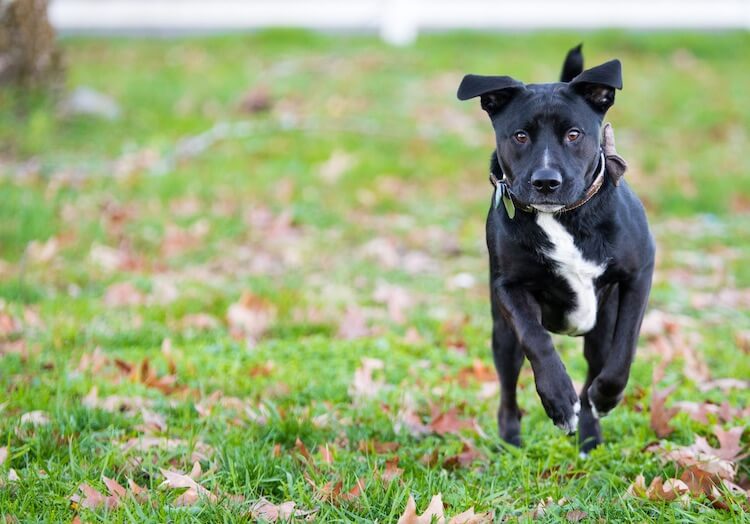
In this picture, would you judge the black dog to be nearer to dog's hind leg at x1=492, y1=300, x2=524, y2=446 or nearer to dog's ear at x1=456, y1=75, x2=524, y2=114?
dog's ear at x1=456, y1=75, x2=524, y2=114

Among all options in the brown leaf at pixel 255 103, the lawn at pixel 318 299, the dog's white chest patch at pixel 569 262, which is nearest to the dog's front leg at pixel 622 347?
the dog's white chest patch at pixel 569 262

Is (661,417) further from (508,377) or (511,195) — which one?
(511,195)

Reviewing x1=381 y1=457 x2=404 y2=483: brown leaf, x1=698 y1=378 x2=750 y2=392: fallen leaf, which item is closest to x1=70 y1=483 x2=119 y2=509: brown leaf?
x1=381 y1=457 x2=404 y2=483: brown leaf

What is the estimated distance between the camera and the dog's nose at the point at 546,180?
3111 millimetres

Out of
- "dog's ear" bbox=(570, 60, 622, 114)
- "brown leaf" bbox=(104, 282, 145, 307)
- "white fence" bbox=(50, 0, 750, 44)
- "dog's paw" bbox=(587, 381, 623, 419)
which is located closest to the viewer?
"dog's ear" bbox=(570, 60, 622, 114)

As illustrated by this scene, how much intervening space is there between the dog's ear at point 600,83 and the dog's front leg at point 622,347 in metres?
0.63

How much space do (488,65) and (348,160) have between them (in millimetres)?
4035

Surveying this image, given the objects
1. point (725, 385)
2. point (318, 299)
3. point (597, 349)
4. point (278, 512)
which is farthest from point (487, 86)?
point (318, 299)

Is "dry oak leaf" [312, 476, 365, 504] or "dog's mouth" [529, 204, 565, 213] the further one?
"dog's mouth" [529, 204, 565, 213]

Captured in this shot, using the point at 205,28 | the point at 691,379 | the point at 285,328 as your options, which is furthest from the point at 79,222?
the point at 205,28

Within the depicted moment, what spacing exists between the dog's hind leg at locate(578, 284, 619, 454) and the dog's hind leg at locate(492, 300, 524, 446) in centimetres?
26

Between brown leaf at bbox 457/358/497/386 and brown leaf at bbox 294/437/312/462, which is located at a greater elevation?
brown leaf at bbox 294/437/312/462

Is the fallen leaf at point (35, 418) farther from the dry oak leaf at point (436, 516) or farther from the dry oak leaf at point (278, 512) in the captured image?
the dry oak leaf at point (436, 516)

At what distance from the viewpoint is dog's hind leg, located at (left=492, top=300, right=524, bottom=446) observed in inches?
146
